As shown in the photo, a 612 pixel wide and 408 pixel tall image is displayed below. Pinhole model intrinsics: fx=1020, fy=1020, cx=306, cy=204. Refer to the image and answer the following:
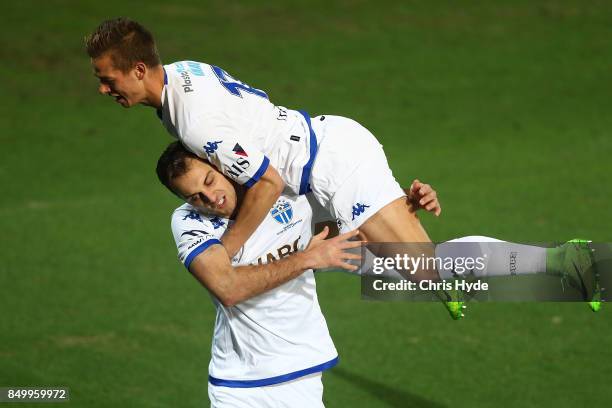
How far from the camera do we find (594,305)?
6336 millimetres

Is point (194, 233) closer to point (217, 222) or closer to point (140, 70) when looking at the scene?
point (217, 222)

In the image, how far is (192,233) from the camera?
5.47 m

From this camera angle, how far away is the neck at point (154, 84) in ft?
19.6

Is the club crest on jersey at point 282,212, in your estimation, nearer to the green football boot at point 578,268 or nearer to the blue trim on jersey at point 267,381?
the blue trim on jersey at point 267,381

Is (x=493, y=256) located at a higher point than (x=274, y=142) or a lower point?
lower

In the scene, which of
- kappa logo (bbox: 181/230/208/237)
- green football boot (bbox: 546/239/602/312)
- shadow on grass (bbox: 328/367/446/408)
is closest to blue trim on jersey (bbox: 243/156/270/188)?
kappa logo (bbox: 181/230/208/237)

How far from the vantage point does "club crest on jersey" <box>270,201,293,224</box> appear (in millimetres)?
5805

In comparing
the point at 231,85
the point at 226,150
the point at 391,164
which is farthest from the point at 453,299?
the point at 391,164

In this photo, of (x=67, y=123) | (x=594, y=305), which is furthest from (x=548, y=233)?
(x=67, y=123)

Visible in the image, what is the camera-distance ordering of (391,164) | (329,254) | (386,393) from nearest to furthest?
1. (329,254)
2. (386,393)
3. (391,164)

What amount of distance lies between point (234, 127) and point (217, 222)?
611mm

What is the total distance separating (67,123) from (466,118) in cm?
632

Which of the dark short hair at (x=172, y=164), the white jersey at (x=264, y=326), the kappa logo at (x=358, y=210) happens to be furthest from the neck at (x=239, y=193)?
the kappa logo at (x=358, y=210)

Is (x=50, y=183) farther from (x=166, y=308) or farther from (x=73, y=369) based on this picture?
(x=73, y=369)
